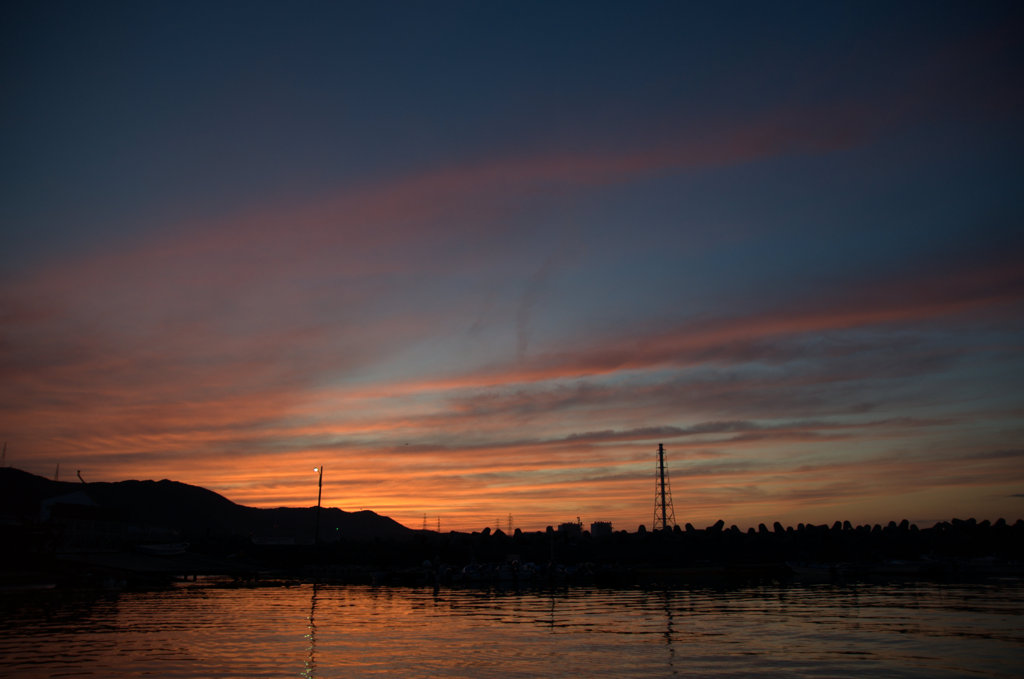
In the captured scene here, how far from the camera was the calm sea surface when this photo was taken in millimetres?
30359

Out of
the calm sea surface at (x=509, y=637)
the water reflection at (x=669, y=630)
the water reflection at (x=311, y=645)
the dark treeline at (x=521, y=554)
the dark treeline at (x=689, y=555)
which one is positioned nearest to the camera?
the water reflection at (x=311, y=645)

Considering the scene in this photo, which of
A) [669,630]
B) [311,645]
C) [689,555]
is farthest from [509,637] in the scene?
[689,555]

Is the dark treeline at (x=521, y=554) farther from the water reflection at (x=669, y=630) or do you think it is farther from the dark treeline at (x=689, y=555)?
the water reflection at (x=669, y=630)

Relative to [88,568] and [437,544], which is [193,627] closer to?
[88,568]

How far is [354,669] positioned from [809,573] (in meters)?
121

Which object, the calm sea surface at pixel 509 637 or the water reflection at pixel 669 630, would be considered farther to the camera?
the water reflection at pixel 669 630

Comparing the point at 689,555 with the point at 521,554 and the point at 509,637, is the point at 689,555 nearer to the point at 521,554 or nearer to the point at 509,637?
the point at 521,554

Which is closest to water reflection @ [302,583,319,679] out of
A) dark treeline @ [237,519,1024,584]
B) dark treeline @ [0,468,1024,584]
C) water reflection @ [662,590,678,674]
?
water reflection @ [662,590,678,674]

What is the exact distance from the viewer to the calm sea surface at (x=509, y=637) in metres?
30.4

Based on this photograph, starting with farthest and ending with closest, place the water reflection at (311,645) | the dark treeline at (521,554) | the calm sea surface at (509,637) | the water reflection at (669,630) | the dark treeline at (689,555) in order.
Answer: the dark treeline at (689,555) → the dark treeline at (521,554) → the water reflection at (669,630) → the calm sea surface at (509,637) → the water reflection at (311,645)

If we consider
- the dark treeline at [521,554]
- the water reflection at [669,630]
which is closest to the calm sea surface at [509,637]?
the water reflection at [669,630]

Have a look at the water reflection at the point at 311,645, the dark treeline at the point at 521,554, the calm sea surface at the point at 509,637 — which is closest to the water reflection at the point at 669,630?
the calm sea surface at the point at 509,637

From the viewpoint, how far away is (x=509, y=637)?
40.9 meters

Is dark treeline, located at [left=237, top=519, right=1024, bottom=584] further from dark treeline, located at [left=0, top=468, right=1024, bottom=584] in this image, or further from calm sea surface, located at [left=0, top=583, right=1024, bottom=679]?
calm sea surface, located at [left=0, top=583, right=1024, bottom=679]
